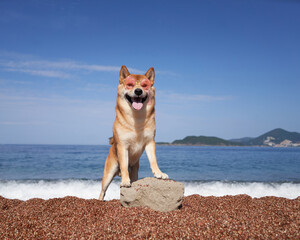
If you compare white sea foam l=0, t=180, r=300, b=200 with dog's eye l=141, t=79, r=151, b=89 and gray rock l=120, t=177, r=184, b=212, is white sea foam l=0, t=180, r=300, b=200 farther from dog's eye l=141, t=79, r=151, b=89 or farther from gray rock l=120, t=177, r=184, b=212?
dog's eye l=141, t=79, r=151, b=89

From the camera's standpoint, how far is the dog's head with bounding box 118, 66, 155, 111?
15.3ft

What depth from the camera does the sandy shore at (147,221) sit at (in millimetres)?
3557

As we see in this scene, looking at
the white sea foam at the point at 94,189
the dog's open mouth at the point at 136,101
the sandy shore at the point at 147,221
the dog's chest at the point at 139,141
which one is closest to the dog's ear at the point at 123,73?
the dog's open mouth at the point at 136,101

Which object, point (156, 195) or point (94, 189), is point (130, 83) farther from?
point (94, 189)

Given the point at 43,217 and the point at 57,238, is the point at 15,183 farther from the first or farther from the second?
the point at 57,238

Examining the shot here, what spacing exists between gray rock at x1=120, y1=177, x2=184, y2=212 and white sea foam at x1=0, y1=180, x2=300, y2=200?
18.5ft

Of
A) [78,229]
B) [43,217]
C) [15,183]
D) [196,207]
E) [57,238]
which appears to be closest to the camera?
[57,238]

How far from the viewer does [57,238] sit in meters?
3.65

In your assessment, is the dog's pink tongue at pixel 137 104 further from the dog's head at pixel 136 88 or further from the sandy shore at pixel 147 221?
the sandy shore at pixel 147 221

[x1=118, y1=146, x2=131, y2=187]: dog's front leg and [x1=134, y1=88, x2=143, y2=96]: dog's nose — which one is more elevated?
[x1=134, y1=88, x2=143, y2=96]: dog's nose

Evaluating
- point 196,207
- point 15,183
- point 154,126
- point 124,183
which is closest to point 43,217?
point 124,183

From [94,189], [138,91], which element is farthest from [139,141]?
[94,189]

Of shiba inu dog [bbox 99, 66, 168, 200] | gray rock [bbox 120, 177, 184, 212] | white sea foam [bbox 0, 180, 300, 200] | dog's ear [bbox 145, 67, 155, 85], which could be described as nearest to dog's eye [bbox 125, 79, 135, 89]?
shiba inu dog [bbox 99, 66, 168, 200]

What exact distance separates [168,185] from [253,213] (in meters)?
A: 1.60
